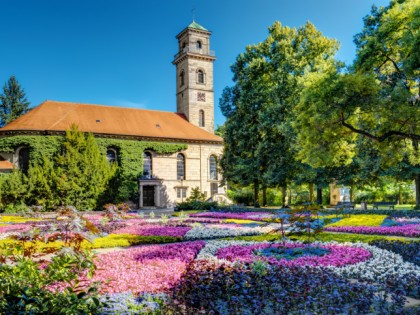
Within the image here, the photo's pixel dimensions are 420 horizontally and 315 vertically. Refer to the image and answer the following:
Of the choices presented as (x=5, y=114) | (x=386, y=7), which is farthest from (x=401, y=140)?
(x=5, y=114)

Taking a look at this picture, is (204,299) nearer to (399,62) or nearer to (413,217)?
(413,217)

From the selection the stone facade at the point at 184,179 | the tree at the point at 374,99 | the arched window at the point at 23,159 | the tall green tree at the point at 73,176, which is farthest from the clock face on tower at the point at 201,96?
the tree at the point at 374,99

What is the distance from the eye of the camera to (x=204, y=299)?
18.4 feet

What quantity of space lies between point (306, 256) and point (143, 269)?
386cm

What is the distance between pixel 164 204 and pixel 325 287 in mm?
36033

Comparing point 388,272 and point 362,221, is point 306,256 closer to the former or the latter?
point 388,272

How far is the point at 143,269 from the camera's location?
759cm

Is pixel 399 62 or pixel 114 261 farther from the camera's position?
pixel 399 62

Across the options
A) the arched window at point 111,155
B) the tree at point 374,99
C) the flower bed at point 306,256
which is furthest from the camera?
the arched window at point 111,155

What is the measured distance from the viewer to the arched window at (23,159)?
121 ft

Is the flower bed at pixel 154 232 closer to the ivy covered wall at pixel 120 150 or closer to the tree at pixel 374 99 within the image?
the tree at pixel 374 99

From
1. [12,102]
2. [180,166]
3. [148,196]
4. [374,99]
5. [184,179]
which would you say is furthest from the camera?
[12,102]

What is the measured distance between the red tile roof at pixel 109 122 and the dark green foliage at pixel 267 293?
111 ft

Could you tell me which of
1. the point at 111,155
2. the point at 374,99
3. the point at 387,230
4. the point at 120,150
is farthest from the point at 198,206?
the point at 387,230
